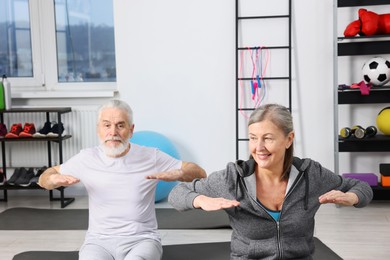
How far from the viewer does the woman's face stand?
221 cm

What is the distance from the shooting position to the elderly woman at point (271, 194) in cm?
222

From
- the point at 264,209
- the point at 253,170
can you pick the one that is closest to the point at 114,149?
the point at 253,170

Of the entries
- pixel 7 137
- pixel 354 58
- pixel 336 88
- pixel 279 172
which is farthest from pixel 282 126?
pixel 7 137

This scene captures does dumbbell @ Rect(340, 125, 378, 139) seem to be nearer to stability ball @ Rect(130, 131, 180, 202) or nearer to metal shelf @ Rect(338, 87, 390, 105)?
metal shelf @ Rect(338, 87, 390, 105)

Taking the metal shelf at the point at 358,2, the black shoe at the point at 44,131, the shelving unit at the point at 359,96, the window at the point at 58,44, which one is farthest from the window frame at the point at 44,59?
the metal shelf at the point at 358,2

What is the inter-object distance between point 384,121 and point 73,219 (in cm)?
269

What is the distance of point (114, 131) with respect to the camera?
278cm

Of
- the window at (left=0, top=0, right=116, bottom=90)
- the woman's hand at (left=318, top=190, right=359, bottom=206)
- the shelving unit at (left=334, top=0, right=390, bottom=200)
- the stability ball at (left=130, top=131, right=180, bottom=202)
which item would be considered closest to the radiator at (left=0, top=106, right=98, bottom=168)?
the window at (left=0, top=0, right=116, bottom=90)

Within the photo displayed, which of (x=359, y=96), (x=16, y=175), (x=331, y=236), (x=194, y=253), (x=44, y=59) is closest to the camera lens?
(x=194, y=253)

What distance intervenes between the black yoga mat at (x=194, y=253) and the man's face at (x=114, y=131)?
30.4 inches

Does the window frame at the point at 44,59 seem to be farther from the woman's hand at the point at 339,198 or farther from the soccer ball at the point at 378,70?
the woman's hand at the point at 339,198

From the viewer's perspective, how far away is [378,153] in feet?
16.3

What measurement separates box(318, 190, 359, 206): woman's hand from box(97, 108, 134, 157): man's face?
3.51ft

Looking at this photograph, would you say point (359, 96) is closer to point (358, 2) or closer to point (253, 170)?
point (358, 2)
